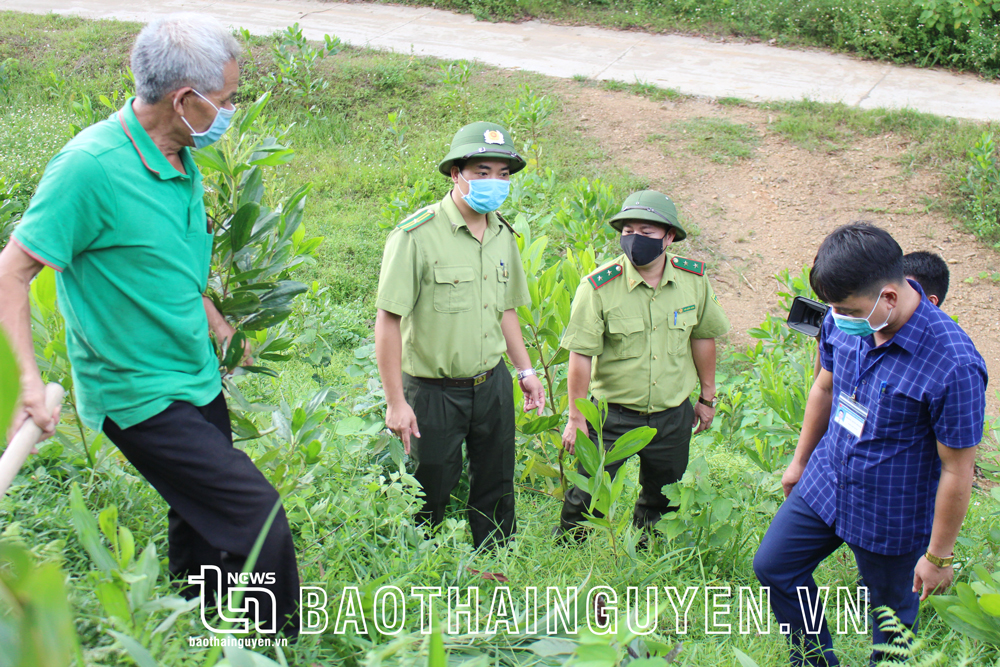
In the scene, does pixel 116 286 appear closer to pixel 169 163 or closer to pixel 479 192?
pixel 169 163

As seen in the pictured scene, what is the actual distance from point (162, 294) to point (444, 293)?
107 cm

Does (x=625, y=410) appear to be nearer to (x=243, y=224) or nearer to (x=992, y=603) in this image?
(x=992, y=603)

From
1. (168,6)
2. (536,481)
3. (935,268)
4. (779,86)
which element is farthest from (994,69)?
(168,6)

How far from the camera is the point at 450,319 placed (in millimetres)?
2713

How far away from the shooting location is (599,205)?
5.20 metres

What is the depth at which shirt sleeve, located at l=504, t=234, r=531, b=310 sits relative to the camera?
2.94 m

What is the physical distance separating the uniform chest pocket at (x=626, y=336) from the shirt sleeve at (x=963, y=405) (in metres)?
1.10

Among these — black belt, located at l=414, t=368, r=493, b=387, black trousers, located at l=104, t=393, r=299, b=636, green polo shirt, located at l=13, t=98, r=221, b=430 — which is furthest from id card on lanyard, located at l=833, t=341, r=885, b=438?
green polo shirt, located at l=13, t=98, r=221, b=430

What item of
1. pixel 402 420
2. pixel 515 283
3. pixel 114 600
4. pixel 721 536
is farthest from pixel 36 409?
pixel 721 536

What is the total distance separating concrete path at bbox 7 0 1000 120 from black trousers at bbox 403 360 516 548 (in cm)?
643

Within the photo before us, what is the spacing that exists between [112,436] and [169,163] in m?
0.66

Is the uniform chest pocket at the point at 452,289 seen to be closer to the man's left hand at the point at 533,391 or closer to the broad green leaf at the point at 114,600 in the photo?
the man's left hand at the point at 533,391

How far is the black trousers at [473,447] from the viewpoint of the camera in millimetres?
2740

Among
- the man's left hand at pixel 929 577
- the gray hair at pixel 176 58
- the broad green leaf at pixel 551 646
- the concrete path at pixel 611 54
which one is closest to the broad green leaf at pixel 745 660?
the broad green leaf at pixel 551 646
